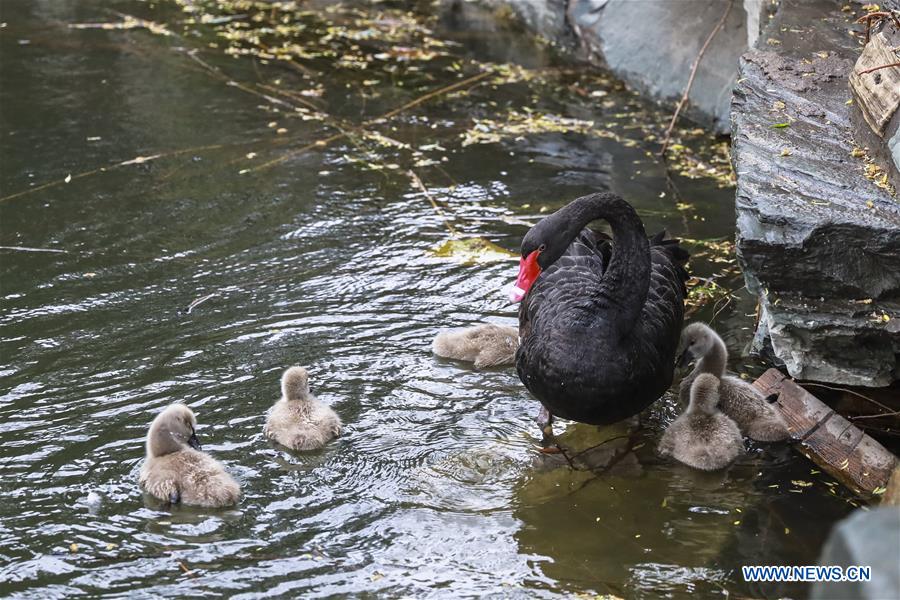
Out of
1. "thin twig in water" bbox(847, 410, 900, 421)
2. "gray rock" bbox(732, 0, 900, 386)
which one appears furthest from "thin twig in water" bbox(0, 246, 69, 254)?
"thin twig in water" bbox(847, 410, 900, 421)

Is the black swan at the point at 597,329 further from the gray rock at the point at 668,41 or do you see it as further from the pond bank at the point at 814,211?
the gray rock at the point at 668,41

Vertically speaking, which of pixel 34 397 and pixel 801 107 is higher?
pixel 801 107

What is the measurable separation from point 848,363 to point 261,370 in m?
2.81

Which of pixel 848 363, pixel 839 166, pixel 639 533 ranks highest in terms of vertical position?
pixel 839 166

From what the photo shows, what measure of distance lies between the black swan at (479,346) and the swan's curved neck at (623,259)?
88 cm

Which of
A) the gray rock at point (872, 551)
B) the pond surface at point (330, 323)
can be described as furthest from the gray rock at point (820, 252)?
the gray rock at point (872, 551)

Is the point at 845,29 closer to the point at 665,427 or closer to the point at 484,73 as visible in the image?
the point at 665,427

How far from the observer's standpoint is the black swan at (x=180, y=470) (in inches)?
171

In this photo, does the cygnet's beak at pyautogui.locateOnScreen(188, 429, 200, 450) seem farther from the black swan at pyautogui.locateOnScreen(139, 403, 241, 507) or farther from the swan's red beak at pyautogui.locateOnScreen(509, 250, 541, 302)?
the swan's red beak at pyautogui.locateOnScreen(509, 250, 541, 302)

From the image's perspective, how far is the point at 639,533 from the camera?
4426 mm

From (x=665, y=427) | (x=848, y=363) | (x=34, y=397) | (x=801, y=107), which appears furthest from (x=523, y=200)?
(x=34, y=397)

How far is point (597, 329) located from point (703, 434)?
0.68 meters

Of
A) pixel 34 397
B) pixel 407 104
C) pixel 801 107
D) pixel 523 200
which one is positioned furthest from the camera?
pixel 407 104

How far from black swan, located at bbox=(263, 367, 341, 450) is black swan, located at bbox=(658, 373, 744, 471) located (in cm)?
154
